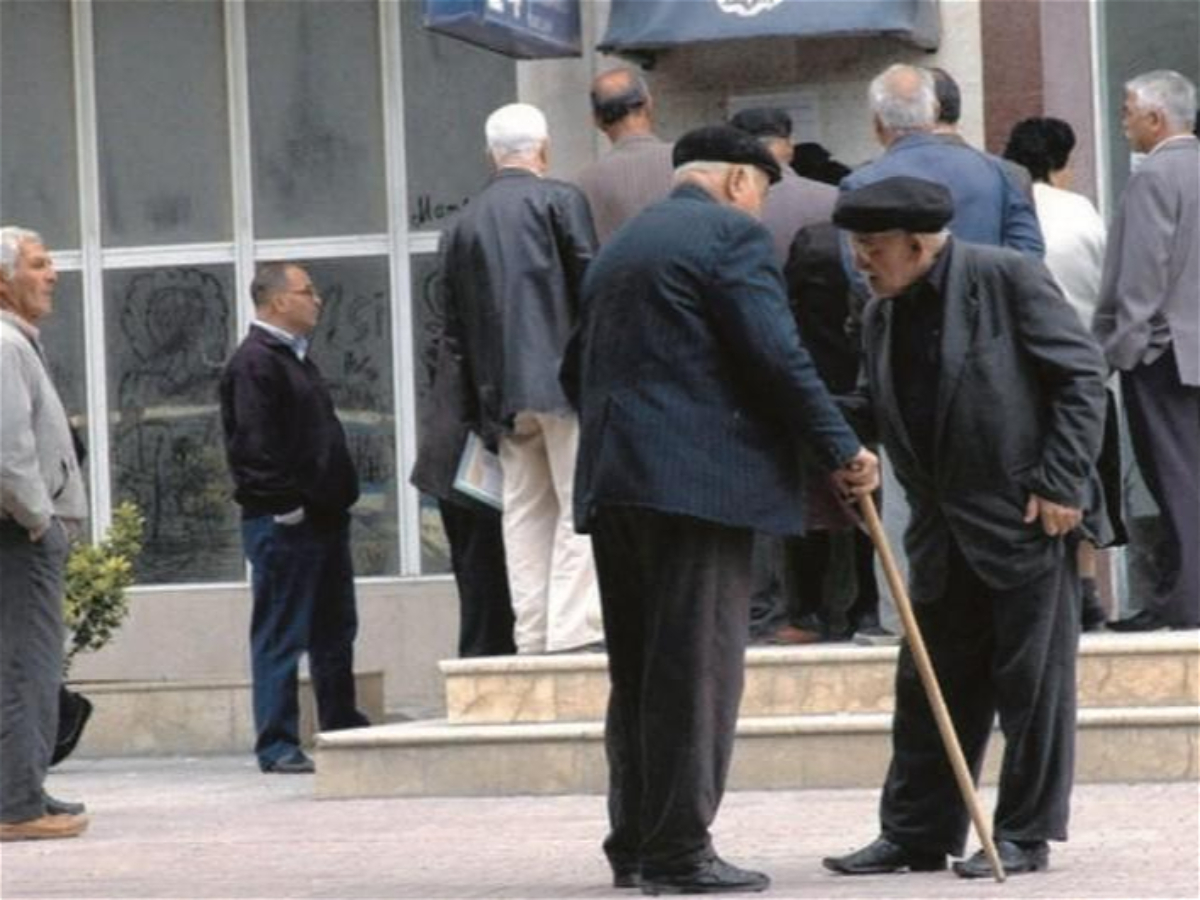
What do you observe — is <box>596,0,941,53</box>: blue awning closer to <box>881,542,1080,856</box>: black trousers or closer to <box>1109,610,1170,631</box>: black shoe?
<box>1109,610,1170,631</box>: black shoe

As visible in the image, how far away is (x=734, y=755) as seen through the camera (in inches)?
510

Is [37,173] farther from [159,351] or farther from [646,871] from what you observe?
[646,871]

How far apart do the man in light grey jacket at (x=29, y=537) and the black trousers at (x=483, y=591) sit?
7.10 feet

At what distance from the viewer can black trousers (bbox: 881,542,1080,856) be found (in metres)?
10.1

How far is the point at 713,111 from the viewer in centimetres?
1631

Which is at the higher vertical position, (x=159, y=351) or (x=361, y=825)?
(x=159, y=351)

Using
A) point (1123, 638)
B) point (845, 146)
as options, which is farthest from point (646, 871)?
point (845, 146)

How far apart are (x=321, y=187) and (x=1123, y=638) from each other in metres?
6.00

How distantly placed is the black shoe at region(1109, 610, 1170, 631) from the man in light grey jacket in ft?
12.5

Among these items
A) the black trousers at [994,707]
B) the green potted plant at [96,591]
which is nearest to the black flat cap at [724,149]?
the black trousers at [994,707]

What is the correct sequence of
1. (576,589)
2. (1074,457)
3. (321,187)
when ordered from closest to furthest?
(1074,457) → (576,589) → (321,187)

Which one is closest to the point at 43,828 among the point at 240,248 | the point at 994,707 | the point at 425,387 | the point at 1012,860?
the point at 994,707

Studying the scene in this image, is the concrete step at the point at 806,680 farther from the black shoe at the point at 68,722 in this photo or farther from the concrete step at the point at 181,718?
the concrete step at the point at 181,718

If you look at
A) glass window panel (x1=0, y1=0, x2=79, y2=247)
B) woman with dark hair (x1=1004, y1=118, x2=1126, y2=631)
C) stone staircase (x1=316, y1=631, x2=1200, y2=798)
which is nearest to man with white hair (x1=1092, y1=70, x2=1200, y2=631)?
woman with dark hair (x1=1004, y1=118, x2=1126, y2=631)
